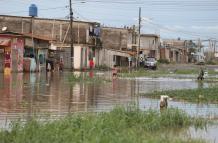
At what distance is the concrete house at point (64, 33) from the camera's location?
63.7 metres

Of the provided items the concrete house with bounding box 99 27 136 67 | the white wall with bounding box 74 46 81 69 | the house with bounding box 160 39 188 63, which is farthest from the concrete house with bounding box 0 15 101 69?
the house with bounding box 160 39 188 63

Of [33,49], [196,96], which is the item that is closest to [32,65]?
[33,49]

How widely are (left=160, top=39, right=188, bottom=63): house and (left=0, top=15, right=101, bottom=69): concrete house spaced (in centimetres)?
3923

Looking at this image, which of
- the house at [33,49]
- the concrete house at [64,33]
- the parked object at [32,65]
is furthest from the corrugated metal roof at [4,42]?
the concrete house at [64,33]

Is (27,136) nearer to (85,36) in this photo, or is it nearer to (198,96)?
(198,96)

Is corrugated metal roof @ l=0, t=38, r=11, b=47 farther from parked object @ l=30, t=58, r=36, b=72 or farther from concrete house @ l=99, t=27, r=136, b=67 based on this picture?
concrete house @ l=99, t=27, r=136, b=67

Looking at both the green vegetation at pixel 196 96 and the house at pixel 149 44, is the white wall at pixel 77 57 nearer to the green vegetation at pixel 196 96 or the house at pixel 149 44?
the house at pixel 149 44

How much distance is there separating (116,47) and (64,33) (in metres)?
13.6

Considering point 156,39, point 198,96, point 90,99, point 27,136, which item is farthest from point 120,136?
point 156,39

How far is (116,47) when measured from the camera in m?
79.0

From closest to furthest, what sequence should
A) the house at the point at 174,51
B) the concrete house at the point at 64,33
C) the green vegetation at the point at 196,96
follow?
the green vegetation at the point at 196,96 < the concrete house at the point at 64,33 < the house at the point at 174,51

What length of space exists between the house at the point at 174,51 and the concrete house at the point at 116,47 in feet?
86.1

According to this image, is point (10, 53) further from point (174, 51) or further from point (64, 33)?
point (174, 51)

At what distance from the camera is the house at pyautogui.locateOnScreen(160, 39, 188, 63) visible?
108625 mm
